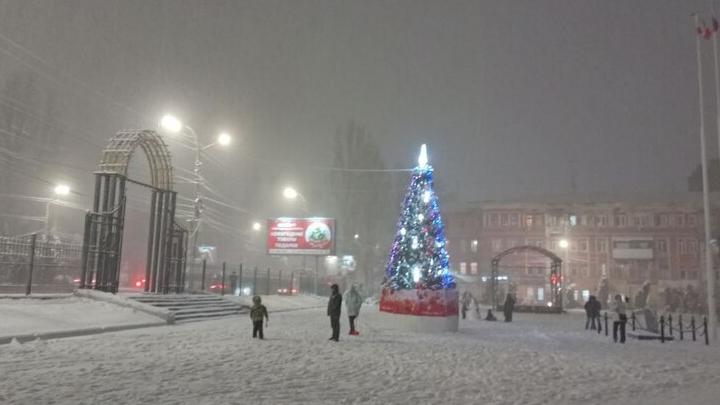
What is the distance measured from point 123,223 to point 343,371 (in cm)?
1510

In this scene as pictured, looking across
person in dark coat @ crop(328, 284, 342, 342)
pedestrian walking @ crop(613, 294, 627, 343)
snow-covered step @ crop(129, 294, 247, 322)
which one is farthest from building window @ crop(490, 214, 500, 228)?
person in dark coat @ crop(328, 284, 342, 342)

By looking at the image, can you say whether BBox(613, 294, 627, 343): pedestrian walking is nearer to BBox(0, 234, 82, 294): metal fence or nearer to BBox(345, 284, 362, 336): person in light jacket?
BBox(345, 284, 362, 336): person in light jacket

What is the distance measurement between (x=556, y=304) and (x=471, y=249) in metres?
36.0

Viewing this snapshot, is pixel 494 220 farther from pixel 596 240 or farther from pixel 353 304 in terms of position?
pixel 353 304

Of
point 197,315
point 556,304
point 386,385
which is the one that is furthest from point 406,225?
point 556,304

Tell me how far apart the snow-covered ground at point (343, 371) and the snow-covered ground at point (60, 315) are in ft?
3.47

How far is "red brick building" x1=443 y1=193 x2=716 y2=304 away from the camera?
6756 centimetres

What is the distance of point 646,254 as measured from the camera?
222 feet

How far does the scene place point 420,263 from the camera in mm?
21047

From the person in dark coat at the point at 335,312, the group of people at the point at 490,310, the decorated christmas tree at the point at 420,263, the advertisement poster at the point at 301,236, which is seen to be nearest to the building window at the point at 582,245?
the advertisement poster at the point at 301,236

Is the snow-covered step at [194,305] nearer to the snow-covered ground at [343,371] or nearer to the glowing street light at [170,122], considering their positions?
the snow-covered ground at [343,371]

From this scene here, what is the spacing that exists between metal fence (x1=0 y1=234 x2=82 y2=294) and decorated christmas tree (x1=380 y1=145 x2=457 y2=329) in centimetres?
1219

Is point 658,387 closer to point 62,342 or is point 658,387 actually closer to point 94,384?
point 94,384

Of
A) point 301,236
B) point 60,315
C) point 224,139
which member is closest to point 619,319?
point 60,315
